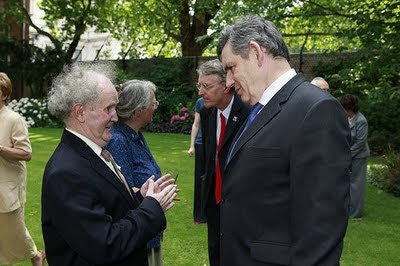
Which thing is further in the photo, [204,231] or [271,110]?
[204,231]

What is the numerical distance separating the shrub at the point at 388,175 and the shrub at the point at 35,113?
13232 mm

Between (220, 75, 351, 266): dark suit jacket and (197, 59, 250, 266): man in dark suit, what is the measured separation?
6.92 feet

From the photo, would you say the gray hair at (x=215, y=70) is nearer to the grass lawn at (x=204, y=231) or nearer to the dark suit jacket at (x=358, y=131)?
the grass lawn at (x=204, y=231)

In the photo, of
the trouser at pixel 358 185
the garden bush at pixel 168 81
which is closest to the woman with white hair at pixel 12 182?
the trouser at pixel 358 185

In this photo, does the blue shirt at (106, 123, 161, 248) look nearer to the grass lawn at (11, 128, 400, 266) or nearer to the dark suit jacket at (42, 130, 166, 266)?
the dark suit jacket at (42, 130, 166, 266)

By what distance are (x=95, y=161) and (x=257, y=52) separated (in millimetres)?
963

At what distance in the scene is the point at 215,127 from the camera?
4.69m

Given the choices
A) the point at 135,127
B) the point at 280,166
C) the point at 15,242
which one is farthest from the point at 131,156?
the point at 15,242

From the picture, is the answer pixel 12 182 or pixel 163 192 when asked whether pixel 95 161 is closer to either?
pixel 163 192

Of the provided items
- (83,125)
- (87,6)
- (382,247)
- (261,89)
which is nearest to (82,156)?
(83,125)

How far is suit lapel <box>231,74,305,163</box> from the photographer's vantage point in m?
2.27

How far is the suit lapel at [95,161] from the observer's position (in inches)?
103

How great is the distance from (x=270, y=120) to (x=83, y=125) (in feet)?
3.39

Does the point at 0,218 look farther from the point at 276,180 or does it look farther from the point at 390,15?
the point at 390,15
